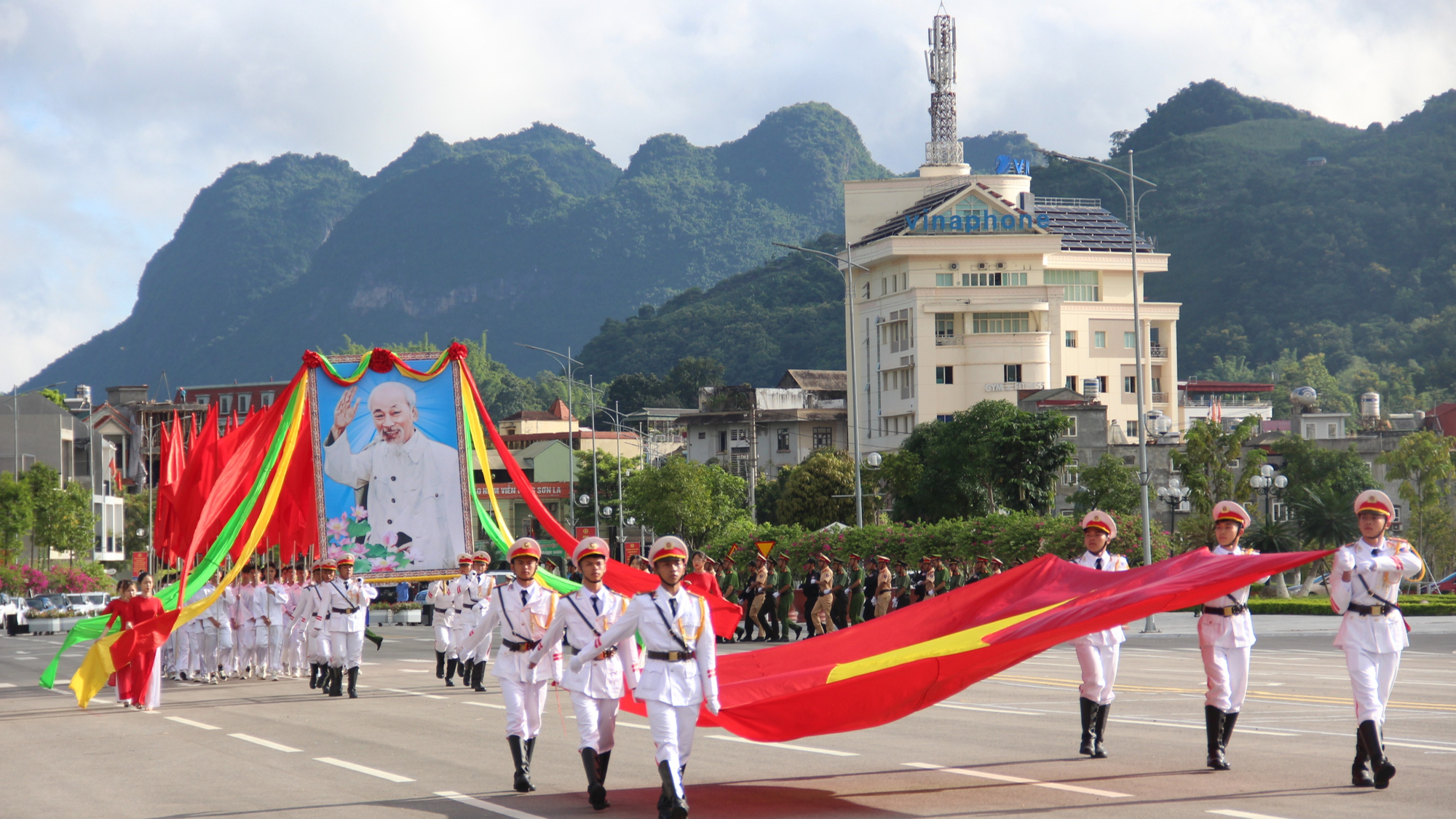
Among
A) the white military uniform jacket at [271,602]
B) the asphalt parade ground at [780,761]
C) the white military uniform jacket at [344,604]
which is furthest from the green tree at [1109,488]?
the white military uniform jacket at [344,604]

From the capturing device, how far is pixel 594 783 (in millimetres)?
10672

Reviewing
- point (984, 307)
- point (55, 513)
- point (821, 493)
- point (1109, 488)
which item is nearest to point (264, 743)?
point (1109, 488)

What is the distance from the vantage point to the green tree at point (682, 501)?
6278 centimetres

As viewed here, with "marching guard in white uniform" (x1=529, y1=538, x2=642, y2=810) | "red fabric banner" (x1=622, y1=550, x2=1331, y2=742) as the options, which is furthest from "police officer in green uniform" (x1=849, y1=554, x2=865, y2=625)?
"marching guard in white uniform" (x1=529, y1=538, x2=642, y2=810)

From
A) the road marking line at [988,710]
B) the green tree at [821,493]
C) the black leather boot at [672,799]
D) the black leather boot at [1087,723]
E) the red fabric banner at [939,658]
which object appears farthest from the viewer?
the green tree at [821,493]

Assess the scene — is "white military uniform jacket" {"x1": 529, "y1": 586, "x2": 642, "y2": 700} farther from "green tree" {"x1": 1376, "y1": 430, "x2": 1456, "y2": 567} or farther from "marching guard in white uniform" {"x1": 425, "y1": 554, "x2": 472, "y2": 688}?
"green tree" {"x1": 1376, "y1": 430, "x2": 1456, "y2": 567}

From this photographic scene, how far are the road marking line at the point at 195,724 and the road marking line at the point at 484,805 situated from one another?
6261 mm

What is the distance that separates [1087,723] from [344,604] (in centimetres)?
1154

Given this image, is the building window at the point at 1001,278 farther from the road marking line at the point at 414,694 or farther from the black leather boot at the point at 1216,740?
the black leather boot at the point at 1216,740

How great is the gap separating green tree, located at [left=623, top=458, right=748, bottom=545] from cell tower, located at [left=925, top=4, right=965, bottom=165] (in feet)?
181

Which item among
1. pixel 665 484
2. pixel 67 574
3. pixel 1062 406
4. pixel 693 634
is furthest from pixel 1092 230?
pixel 693 634

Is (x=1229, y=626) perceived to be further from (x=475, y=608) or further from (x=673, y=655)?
(x=475, y=608)

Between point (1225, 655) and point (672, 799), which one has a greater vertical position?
point (1225, 655)

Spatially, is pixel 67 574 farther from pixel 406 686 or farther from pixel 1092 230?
pixel 1092 230
